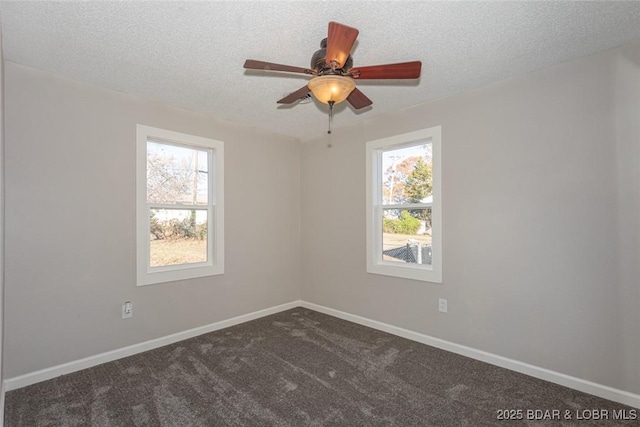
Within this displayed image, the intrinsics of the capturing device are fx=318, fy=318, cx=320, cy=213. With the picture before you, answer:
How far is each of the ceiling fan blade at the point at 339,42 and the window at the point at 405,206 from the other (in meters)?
1.80

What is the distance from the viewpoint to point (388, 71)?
1.90 m

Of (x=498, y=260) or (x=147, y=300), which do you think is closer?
(x=498, y=260)

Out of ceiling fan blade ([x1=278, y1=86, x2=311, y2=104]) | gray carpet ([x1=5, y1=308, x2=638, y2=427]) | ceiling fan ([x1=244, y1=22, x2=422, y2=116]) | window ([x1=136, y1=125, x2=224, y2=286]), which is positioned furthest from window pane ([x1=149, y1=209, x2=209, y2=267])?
ceiling fan ([x1=244, y1=22, x2=422, y2=116])

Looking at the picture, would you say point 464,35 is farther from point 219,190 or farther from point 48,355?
point 48,355

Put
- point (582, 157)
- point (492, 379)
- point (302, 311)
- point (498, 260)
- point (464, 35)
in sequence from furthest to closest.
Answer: point (302, 311) < point (498, 260) < point (492, 379) < point (582, 157) < point (464, 35)

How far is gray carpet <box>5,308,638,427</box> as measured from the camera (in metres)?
2.07

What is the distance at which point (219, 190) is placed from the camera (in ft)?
12.2

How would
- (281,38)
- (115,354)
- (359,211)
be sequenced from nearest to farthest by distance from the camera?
(281,38), (115,354), (359,211)

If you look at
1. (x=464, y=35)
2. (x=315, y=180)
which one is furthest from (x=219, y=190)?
(x=464, y=35)

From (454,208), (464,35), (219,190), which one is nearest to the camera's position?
(464,35)

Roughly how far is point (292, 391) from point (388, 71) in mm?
2323

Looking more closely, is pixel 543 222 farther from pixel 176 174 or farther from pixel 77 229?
pixel 77 229

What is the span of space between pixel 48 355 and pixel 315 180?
10.7 ft

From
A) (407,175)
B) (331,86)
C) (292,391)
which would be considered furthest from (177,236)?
(407,175)
